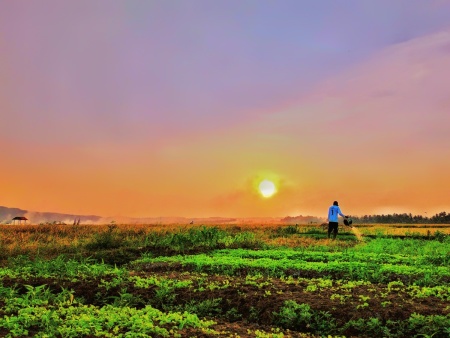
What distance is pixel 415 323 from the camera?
9289 mm

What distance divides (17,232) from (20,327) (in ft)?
84.6

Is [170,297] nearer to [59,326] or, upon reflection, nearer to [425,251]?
[59,326]

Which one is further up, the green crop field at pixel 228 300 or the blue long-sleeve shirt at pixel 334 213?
the blue long-sleeve shirt at pixel 334 213

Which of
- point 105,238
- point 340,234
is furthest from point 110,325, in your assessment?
point 340,234

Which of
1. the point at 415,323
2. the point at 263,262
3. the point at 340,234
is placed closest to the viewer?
the point at 415,323

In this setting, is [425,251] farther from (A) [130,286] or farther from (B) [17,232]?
(B) [17,232]

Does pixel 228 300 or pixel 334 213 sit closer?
pixel 228 300

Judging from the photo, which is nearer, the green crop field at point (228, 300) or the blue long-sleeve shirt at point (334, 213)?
the green crop field at point (228, 300)

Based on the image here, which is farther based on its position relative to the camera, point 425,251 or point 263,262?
point 425,251

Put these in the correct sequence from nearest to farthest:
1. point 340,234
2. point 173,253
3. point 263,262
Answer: point 263,262 < point 173,253 < point 340,234

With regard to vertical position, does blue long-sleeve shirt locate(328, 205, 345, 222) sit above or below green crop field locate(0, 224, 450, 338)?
above

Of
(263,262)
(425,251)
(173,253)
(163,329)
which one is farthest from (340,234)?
(163,329)

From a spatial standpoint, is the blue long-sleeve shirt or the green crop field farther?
the blue long-sleeve shirt

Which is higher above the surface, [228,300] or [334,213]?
[334,213]
